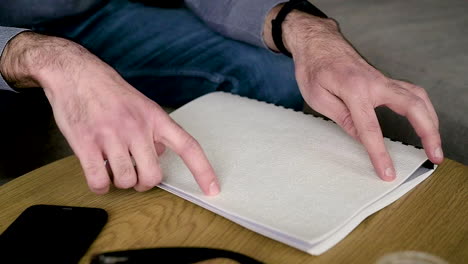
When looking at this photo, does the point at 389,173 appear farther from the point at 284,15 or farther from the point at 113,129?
the point at 284,15

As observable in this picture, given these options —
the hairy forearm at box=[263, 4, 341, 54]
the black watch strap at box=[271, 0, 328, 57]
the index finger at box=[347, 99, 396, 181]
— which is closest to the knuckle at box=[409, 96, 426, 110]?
the index finger at box=[347, 99, 396, 181]

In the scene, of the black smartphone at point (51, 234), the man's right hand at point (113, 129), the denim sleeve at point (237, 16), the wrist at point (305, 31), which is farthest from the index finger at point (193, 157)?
the denim sleeve at point (237, 16)

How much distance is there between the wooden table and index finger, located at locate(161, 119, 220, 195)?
32mm

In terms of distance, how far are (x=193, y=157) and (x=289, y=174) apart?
0.38 ft

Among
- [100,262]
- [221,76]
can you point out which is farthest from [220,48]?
[100,262]

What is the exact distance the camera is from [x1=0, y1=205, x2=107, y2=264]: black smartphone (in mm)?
523

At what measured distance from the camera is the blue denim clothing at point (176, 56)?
1.10 metres

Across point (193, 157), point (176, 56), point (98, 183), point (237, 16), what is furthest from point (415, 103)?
point (176, 56)

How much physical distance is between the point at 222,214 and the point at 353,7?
1.06 metres

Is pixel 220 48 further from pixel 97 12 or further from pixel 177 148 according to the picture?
pixel 177 148

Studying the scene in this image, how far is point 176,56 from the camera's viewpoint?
1.15 m

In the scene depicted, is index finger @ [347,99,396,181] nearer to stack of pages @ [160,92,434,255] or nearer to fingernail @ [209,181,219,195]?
stack of pages @ [160,92,434,255]

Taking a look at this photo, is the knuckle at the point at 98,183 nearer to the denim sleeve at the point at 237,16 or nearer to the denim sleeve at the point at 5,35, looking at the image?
the denim sleeve at the point at 5,35

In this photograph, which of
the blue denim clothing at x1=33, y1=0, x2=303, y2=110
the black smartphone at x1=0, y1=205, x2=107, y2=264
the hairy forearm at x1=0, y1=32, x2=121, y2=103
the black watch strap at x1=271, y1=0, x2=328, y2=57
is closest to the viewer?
the black smartphone at x1=0, y1=205, x2=107, y2=264
